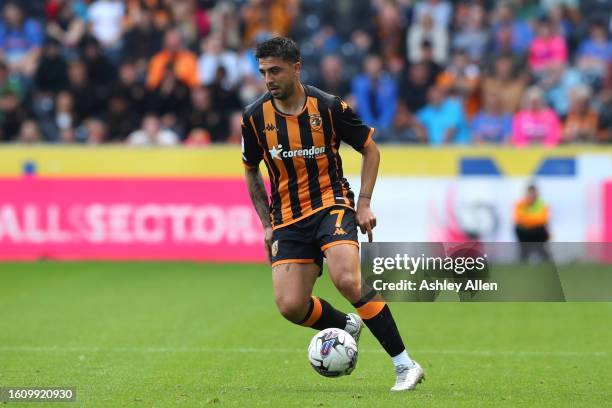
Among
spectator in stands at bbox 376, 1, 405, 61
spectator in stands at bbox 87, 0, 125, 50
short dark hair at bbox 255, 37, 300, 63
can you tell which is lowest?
spectator in stands at bbox 376, 1, 405, 61

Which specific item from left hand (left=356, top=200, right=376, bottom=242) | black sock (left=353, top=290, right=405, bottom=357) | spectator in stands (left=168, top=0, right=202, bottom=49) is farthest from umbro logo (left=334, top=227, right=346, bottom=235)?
spectator in stands (left=168, top=0, right=202, bottom=49)

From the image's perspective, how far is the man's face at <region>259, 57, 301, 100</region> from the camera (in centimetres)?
755

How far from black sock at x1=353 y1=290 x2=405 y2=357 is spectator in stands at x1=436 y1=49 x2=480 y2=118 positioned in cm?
1053

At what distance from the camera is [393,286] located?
7.71m

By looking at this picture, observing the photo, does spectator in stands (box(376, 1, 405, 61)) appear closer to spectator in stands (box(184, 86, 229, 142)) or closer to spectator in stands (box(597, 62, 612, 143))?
spectator in stands (box(184, 86, 229, 142))

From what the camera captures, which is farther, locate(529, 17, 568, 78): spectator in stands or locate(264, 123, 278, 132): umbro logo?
locate(529, 17, 568, 78): spectator in stands

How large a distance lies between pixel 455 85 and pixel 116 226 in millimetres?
5276

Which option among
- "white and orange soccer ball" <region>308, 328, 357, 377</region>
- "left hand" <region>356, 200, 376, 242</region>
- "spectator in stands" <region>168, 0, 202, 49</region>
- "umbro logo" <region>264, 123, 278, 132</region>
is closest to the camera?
"white and orange soccer ball" <region>308, 328, 357, 377</region>

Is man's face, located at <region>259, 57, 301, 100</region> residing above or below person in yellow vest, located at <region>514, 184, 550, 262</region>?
above

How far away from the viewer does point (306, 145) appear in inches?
307

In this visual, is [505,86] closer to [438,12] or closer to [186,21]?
[438,12]

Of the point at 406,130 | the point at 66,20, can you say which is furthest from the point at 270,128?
the point at 66,20

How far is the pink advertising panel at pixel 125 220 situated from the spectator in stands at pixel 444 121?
9.71 feet

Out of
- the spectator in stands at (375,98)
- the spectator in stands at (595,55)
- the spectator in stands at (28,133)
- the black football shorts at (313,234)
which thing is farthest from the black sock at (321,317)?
the spectator in stands at (595,55)
